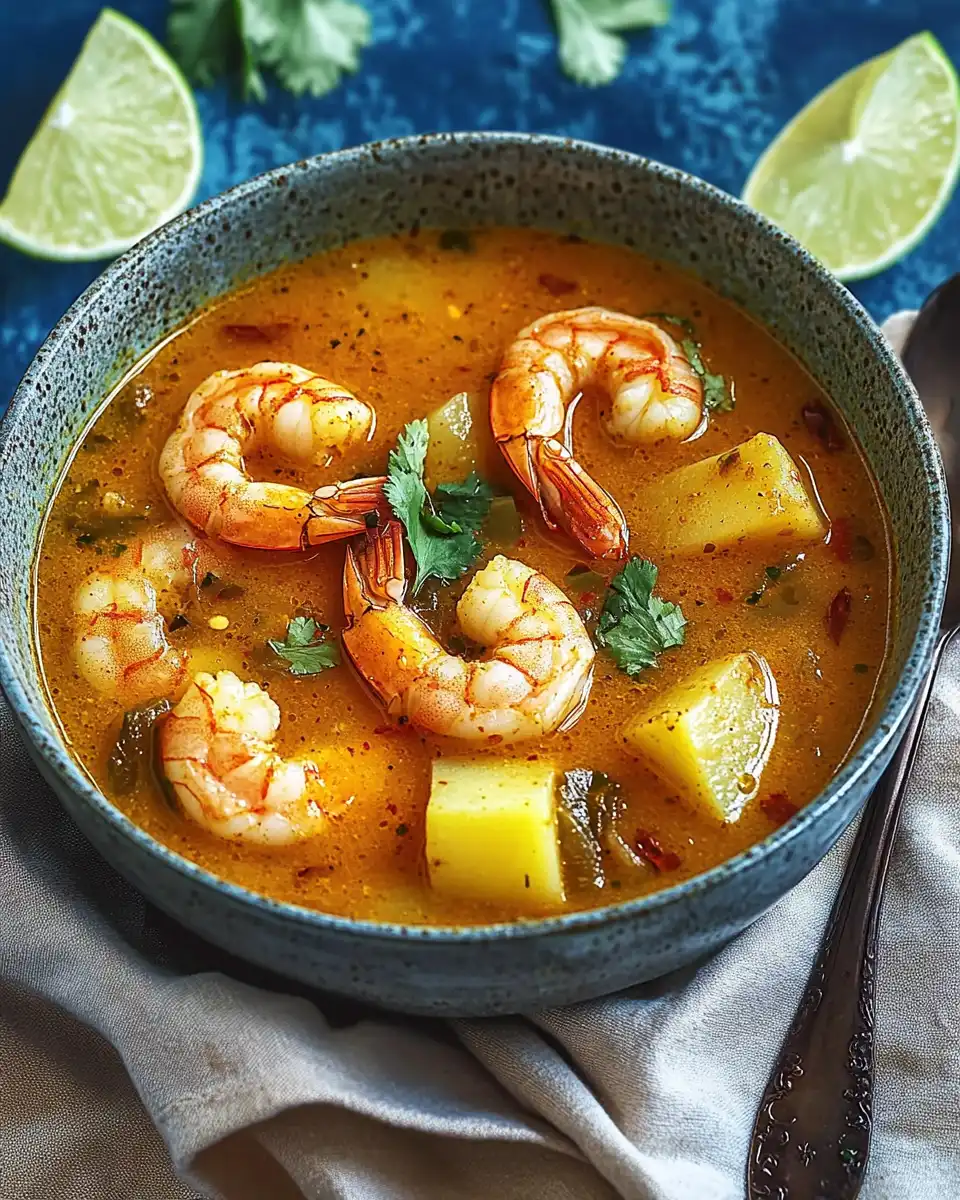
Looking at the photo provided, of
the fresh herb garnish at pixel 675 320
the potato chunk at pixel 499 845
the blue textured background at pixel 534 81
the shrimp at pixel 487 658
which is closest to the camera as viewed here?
the potato chunk at pixel 499 845

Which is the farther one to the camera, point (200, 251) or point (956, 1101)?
point (200, 251)

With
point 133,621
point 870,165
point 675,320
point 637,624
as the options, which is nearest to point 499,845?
point 637,624

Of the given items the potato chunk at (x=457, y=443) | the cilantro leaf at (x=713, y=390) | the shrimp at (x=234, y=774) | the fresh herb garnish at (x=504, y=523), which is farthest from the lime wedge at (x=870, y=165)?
the shrimp at (x=234, y=774)

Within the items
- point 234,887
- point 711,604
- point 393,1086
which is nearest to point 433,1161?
point 393,1086

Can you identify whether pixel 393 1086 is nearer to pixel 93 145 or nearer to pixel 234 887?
pixel 234 887

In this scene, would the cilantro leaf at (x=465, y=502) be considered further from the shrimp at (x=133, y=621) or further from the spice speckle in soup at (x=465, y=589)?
the shrimp at (x=133, y=621)

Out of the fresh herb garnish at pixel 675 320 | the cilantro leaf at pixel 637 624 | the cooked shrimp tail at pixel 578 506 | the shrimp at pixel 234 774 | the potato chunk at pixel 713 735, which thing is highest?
the fresh herb garnish at pixel 675 320

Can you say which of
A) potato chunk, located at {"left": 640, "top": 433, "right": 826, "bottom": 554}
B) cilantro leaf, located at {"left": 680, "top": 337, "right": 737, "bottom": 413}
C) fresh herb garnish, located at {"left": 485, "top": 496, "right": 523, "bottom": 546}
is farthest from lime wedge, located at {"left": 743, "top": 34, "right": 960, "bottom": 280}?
fresh herb garnish, located at {"left": 485, "top": 496, "right": 523, "bottom": 546}

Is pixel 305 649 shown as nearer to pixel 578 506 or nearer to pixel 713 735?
pixel 578 506
